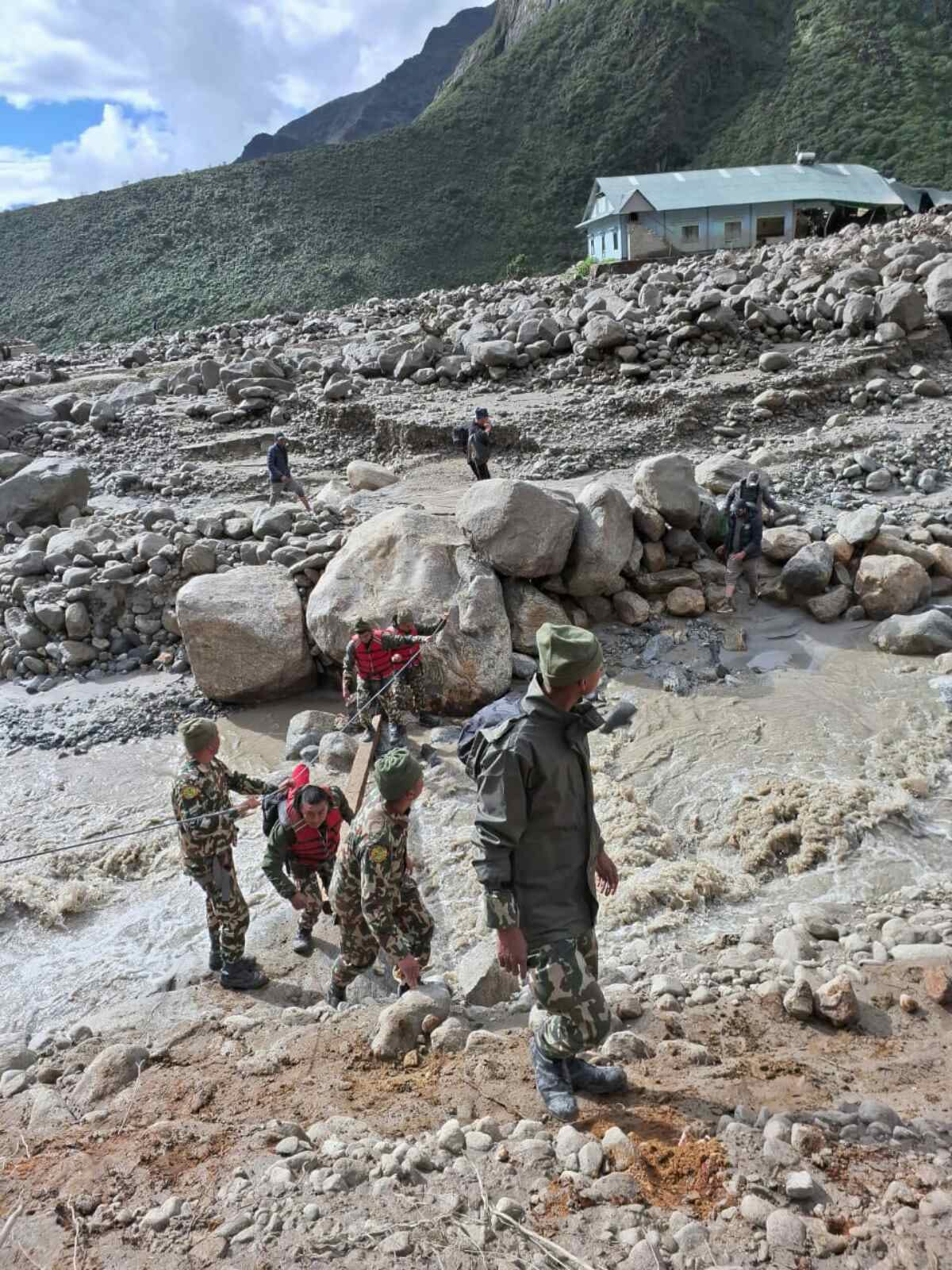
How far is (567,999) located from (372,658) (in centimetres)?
400

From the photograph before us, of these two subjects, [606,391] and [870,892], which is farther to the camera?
[606,391]

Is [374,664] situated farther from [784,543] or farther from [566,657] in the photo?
[784,543]

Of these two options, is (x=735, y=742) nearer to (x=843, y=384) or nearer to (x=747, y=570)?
(x=747, y=570)

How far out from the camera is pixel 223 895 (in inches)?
159

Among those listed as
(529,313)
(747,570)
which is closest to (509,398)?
(529,313)

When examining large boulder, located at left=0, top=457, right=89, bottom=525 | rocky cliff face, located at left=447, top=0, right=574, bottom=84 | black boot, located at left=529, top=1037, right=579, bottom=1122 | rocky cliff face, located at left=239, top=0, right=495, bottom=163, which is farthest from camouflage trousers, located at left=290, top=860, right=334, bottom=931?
rocky cliff face, located at left=239, top=0, right=495, bottom=163

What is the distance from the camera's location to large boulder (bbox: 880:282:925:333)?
13102 millimetres

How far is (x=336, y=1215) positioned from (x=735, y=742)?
15.6 feet

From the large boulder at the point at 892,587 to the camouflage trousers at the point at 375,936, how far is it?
5.83m

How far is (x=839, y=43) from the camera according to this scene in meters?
48.2

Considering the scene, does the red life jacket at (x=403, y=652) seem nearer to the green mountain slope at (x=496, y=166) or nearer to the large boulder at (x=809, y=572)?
the large boulder at (x=809, y=572)

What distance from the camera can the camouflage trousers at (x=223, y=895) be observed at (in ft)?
13.2

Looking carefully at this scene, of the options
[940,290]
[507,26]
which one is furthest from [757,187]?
[507,26]

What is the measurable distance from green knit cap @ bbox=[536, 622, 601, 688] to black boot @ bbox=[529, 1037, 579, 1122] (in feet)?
4.43
